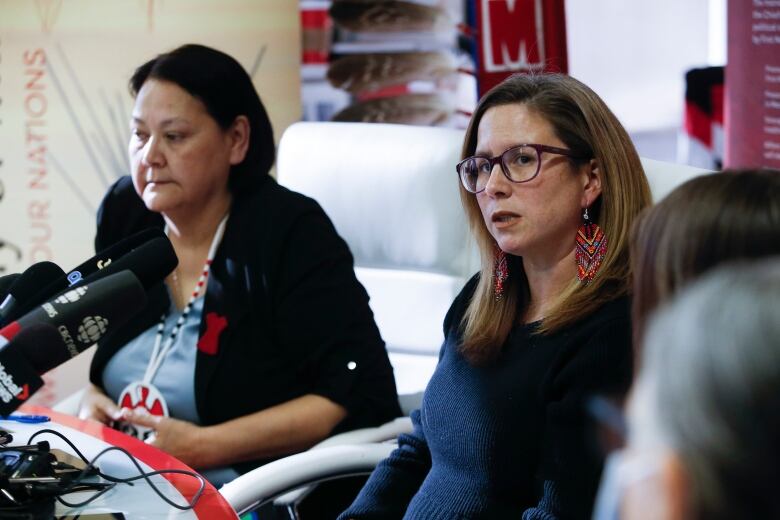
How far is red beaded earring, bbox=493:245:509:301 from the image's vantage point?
64.5 inches

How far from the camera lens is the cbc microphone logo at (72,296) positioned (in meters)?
1.04

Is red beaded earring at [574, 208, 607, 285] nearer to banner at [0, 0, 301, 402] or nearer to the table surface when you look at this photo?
the table surface

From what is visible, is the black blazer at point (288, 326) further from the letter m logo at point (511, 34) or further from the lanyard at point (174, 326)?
the letter m logo at point (511, 34)

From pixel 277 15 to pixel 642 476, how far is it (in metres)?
2.97

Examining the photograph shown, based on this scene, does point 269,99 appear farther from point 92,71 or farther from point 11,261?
point 11,261

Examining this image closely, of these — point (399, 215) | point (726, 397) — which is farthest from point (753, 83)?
point (726, 397)

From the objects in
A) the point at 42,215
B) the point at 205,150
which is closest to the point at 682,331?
the point at 205,150

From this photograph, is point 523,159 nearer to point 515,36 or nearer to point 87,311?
point 87,311

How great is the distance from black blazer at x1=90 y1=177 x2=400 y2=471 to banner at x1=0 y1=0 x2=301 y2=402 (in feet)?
4.24

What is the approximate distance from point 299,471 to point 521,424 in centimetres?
45

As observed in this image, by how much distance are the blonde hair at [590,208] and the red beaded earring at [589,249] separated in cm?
1

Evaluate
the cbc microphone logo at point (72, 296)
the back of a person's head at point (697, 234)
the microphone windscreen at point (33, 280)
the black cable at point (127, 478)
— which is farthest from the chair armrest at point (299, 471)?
the back of a person's head at point (697, 234)

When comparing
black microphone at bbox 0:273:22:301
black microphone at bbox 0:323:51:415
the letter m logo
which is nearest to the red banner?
the letter m logo

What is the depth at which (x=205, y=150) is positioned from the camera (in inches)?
83.4
